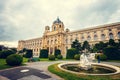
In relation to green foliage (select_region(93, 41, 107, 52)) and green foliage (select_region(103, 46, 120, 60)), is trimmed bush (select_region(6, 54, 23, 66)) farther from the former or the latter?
green foliage (select_region(93, 41, 107, 52))

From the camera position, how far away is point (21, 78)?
11664mm

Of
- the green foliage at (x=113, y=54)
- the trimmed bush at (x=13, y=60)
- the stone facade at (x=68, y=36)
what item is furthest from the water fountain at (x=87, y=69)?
the stone facade at (x=68, y=36)

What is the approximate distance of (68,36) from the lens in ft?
208

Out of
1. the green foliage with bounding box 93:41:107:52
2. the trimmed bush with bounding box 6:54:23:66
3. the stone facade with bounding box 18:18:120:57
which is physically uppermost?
the stone facade with bounding box 18:18:120:57


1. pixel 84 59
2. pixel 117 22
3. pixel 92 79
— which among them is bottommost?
pixel 92 79

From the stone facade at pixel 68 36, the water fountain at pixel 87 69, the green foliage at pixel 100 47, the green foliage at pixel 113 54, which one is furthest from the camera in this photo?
the stone facade at pixel 68 36

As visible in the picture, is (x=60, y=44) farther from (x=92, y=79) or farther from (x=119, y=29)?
(x=92, y=79)

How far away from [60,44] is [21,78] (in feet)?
168

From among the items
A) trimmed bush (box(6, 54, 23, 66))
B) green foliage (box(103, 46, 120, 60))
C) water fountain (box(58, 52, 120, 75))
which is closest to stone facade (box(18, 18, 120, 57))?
green foliage (box(103, 46, 120, 60))

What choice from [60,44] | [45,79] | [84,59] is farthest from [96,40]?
[45,79]

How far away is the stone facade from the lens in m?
48.2

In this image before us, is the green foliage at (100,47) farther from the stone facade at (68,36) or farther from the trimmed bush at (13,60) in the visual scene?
the trimmed bush at (13,60)

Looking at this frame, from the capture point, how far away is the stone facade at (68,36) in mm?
48219

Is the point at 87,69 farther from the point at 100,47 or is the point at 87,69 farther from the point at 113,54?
the point at 100,47
